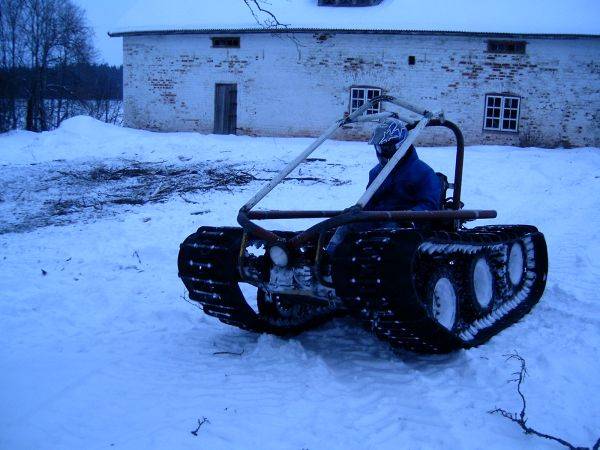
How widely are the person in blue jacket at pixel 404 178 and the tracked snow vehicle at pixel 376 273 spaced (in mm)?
179

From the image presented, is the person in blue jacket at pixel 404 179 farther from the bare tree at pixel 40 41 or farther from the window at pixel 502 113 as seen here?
the bare tree at pixel 40 41

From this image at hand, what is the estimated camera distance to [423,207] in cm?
470

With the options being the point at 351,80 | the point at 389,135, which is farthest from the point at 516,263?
the point at 351,80

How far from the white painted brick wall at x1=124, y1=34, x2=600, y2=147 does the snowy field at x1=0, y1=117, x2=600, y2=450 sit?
29.8 ft

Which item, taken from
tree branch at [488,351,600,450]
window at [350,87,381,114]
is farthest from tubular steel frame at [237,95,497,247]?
window at [350,87,381,114]

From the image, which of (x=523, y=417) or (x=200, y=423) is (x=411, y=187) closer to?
(x=523, y=417)

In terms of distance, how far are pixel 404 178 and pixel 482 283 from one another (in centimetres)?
125

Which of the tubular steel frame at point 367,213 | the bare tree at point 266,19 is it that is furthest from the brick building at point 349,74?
the tubular steel frame at point 367,213

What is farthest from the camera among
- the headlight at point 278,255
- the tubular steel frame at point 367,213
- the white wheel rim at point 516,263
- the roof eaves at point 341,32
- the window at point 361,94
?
the window at point 361,94

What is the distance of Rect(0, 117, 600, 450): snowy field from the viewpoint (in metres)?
3.23

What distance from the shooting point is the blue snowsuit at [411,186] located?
15.9ft

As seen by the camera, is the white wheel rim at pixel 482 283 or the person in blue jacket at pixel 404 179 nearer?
the person in blue jacket at pixel 404 179

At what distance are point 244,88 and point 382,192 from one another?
15463 millimetres

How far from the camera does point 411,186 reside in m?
4.91
